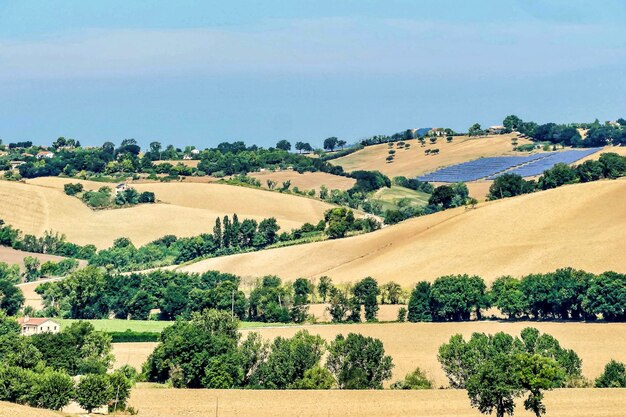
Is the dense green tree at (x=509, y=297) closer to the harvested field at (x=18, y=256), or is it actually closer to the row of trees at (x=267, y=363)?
the row of trees at (x=267, y=363)

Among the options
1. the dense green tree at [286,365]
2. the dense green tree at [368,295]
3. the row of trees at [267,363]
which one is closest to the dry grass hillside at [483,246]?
the dense green tree at [368,295]

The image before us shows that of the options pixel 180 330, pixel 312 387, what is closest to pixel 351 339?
pixel 312 387

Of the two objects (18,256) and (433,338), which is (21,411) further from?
(18,256)

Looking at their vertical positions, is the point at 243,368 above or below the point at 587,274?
below

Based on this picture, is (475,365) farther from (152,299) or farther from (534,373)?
(152,299)

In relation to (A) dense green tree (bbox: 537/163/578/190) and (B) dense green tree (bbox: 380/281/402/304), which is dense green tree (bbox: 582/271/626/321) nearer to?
(B) dense green tree (bbox: 380/281/402/304)

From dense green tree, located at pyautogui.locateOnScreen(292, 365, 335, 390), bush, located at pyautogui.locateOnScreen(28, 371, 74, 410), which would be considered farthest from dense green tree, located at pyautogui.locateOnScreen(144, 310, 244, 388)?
bush, located at pyautogui.locateOnScreen(28, 371, 74, 410)

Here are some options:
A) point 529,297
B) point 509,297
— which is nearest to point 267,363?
point 509,297
